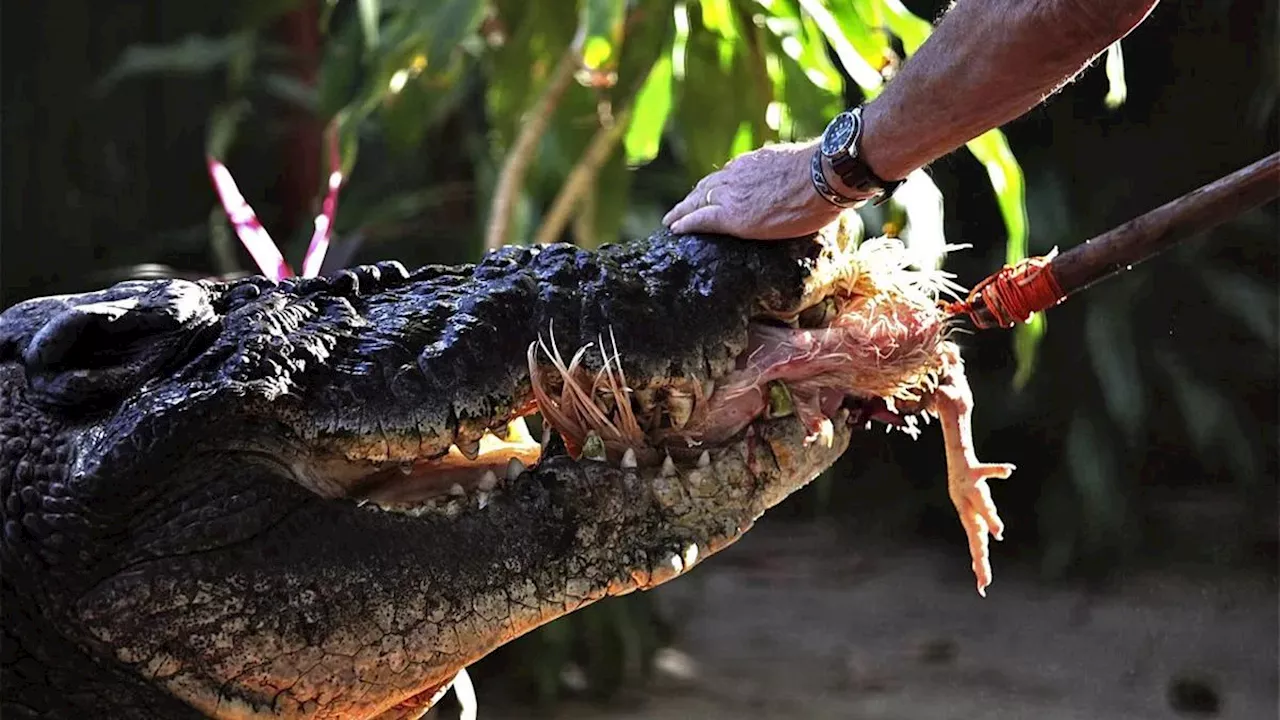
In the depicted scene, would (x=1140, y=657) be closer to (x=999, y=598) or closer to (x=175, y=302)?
(x=999, y=598)

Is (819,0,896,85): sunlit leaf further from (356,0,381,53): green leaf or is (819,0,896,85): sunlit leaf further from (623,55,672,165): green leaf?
(356,0,381,53): green leaf

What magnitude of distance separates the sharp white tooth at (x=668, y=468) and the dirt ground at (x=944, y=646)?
8.04 feet

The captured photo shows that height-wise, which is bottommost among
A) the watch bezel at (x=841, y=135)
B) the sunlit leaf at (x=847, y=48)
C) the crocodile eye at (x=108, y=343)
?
the crocodile eye at (x=108, y=343)

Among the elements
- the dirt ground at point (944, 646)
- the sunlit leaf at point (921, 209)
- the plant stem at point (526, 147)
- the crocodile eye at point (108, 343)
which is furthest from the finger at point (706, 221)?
the dirt ground at point (944, 646)

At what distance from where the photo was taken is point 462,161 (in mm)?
4055

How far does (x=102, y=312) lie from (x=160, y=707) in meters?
0.30

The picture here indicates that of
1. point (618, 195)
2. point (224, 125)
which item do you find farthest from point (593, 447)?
point (224, 125)

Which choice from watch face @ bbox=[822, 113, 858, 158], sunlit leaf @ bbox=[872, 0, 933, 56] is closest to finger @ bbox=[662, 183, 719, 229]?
watch face @ bbox=[822, 113, 858, 158]

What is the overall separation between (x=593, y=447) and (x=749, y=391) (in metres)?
0.14

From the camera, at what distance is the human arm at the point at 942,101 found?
3.54 ft

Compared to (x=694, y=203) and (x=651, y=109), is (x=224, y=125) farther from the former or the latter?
(x=694, y=203)

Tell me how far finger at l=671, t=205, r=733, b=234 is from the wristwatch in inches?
3.2

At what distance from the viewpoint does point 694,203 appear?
1.25 m

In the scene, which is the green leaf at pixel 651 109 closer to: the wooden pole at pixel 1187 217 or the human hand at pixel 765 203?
the human hand at pixel 765 203
